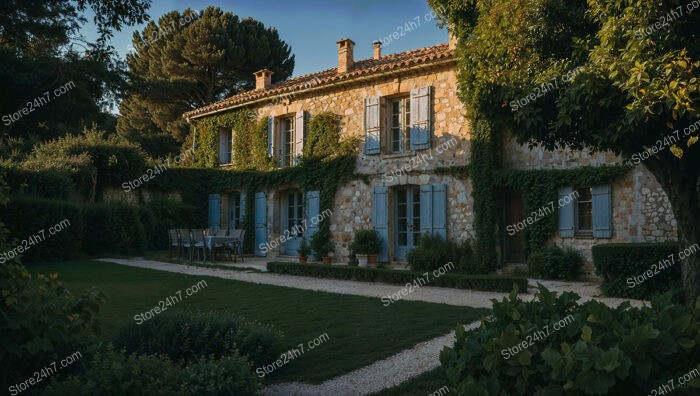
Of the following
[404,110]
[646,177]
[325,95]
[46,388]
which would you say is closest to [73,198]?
[325,95]

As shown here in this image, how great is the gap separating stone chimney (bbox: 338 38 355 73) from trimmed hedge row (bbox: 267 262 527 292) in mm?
6348

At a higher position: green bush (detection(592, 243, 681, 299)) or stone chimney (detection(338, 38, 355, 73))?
stone chimney (detection(338, 38, 355, 73))

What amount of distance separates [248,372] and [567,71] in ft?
14.2

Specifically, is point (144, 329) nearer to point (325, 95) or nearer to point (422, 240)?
point (422, 240)

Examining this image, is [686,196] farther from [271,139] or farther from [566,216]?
[271,139]

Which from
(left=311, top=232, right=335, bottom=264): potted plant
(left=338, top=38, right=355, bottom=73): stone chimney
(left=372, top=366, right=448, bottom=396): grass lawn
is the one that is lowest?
(left=372, top=366, right=448, bottom=396): grass lawn

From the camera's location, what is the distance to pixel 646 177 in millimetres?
10328

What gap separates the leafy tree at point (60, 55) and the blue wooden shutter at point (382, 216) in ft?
21.7

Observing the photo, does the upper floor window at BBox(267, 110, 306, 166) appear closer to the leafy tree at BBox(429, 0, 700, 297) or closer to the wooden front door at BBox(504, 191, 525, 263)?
the wooden front door at BBox(504, 191, 525, 263)

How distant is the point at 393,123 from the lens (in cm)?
1403

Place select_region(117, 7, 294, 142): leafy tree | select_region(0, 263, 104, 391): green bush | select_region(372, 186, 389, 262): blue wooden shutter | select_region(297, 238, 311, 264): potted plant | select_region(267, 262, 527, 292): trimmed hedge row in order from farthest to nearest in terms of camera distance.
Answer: select_region(117, 7, 294, 142): leafy tree → select_region(297, 238, 311, 264): potted plant → select_region(372, 186, 389, 262): blue wooden shutter → select_region(267, 262, 527, 292): trimmed hedge row → select_region(0, 263, 104, 391): green bush

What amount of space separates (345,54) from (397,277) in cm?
760

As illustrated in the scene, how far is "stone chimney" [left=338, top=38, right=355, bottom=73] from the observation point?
15.1 meters

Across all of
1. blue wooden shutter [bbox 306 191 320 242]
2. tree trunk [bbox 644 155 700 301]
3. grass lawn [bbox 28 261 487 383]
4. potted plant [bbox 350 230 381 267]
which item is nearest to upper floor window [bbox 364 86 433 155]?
blue wooden shutter [bbox 306 191 320 242]
